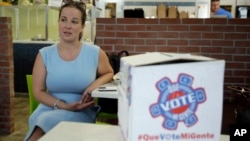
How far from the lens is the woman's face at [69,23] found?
1.97 m

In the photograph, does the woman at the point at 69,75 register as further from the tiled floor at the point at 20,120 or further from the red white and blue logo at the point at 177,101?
the tiled floor at the point at 20,120

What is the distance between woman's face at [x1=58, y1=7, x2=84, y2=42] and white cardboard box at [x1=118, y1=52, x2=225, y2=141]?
130 centimetres

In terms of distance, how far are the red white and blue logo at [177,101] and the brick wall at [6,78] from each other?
3.13 metres

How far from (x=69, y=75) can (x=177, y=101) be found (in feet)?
4.17

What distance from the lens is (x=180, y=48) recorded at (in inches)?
132

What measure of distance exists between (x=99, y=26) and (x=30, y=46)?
8.30 ft

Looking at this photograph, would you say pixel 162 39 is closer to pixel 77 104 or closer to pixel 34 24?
pixel 77 104

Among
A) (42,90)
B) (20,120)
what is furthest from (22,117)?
(42,90)

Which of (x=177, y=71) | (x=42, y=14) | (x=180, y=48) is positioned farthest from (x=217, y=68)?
(x=42, y=14)

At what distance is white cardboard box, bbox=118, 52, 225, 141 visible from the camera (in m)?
0.70

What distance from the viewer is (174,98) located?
71 cm

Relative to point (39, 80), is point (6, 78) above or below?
below

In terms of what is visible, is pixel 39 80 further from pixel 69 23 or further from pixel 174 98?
pixel 174 98

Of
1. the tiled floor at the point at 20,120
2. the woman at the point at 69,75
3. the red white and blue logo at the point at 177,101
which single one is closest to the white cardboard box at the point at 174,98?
the red white and blue logo at the point at 177,101
